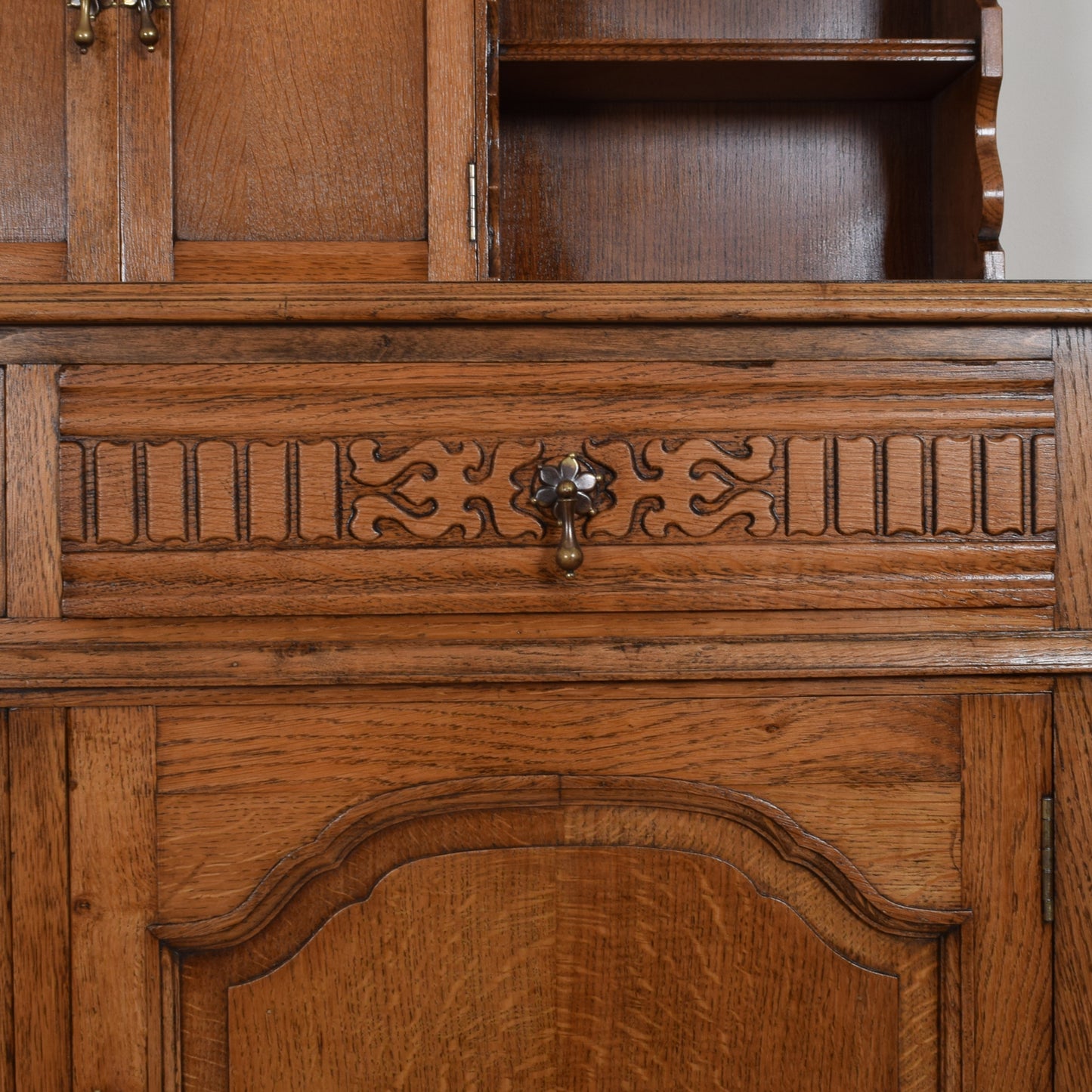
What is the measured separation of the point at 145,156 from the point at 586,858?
0.48m

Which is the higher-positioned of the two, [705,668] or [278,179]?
[278,179]

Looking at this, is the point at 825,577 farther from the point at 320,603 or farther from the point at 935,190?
the point at 935,190

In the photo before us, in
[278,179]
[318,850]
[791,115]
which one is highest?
[791,115]

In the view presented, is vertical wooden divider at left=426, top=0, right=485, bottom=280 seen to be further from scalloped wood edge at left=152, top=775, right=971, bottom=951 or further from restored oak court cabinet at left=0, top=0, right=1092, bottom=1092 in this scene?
scalloped wood edge at left=152, top=775, right=971, bottom=951

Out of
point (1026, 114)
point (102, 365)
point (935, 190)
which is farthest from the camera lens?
point (1026, 114)

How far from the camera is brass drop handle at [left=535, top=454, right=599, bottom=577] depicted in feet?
1.55

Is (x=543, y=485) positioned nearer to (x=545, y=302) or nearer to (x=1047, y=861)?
(x=545, y=302)

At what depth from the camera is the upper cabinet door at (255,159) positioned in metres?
0.54

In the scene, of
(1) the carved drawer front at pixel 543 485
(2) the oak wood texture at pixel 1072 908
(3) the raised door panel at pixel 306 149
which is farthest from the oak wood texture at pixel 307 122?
(2) the oak wood texture at pixel 1072 908

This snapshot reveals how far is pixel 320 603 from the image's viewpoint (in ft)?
1.61

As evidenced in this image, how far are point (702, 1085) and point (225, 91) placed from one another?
2.07 feet

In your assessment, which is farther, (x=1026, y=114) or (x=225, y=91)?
(x=1026, y=114)

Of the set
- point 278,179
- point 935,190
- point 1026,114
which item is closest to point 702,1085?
point 278,179

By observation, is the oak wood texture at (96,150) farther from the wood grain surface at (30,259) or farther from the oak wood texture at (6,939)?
the oak wood texture at (6,939)
